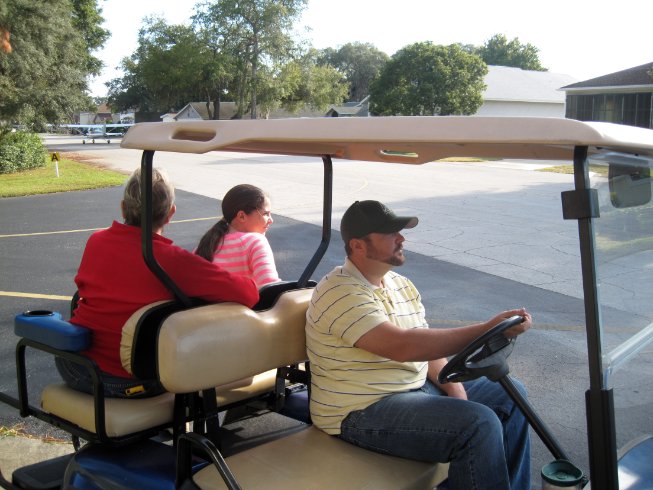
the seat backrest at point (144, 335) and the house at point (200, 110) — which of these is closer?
the seat backrest at point (144, 335)

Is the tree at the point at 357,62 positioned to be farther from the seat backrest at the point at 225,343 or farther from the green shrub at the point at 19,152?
the seat backrest at the point at 225,343

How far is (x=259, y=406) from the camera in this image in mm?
2896

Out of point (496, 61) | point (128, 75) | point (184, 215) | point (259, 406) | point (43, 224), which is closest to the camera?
point (259, 406)

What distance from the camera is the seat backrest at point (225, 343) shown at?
221 centimetres

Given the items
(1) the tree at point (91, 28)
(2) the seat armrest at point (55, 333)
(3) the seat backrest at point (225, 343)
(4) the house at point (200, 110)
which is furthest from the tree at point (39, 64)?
(4) the house at point (200, 110)

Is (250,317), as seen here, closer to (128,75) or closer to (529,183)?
(529,183)

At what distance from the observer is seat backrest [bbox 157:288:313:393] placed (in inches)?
87.2

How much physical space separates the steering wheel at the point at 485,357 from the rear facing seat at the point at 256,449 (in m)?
0.31

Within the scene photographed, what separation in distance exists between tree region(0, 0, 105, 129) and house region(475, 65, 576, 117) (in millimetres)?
29074

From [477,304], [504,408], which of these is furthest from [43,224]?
[504,408]

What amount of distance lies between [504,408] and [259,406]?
955mm

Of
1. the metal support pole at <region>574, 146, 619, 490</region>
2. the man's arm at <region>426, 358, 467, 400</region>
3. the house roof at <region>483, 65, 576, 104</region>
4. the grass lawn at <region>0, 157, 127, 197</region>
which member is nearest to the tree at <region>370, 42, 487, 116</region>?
the house roof at <region>483, 65, 576, 104</region>

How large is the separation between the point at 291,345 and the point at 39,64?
2233cm

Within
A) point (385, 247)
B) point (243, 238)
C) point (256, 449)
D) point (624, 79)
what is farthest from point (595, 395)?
point (624, 79)
